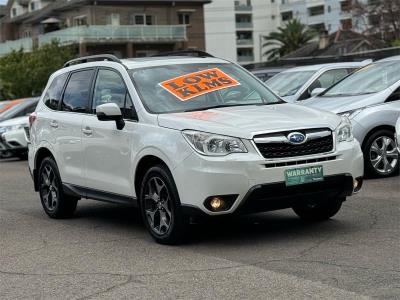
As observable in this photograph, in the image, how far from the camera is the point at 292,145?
6.57m

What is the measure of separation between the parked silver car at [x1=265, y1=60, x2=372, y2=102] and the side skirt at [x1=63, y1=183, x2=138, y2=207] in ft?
19.4

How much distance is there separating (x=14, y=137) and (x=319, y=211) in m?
12.7

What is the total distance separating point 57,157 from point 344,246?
148 inches

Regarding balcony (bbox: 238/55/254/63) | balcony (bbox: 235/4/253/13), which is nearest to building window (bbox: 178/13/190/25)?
balcony (bbox: 238/55/254/63)

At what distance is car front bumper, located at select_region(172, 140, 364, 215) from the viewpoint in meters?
6.38

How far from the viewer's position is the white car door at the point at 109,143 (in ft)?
24.3

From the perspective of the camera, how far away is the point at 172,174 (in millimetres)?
6684

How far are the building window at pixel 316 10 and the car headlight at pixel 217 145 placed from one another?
100 metres

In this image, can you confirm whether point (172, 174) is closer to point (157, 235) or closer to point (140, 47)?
point (157, 235)

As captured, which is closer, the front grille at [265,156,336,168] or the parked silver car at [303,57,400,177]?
the front grille at [265,156,336,168]

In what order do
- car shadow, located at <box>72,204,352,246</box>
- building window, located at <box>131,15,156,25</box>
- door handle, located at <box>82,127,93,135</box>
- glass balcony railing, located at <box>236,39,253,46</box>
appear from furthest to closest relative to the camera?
1. glass balcony railing, located at <box>236,39,253,46</box>
2. building window, located at <box>131,15,156,25</box>
3. door handle, located at <box>82,127,93,135</box>
4. car shadow, located at <box>72,204,352,246</box>

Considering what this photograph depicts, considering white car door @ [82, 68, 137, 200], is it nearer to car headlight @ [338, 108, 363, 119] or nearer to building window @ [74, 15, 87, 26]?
car headlight @ [338, 108, 363, 119]

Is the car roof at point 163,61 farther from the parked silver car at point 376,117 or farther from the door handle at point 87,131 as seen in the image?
the parked silver car at point 376,117

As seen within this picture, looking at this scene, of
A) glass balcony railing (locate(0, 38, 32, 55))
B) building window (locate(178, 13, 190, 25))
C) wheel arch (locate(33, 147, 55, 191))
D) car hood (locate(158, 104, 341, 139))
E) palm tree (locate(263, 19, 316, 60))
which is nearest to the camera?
car hood (locate(158, 104, 341, 139))
